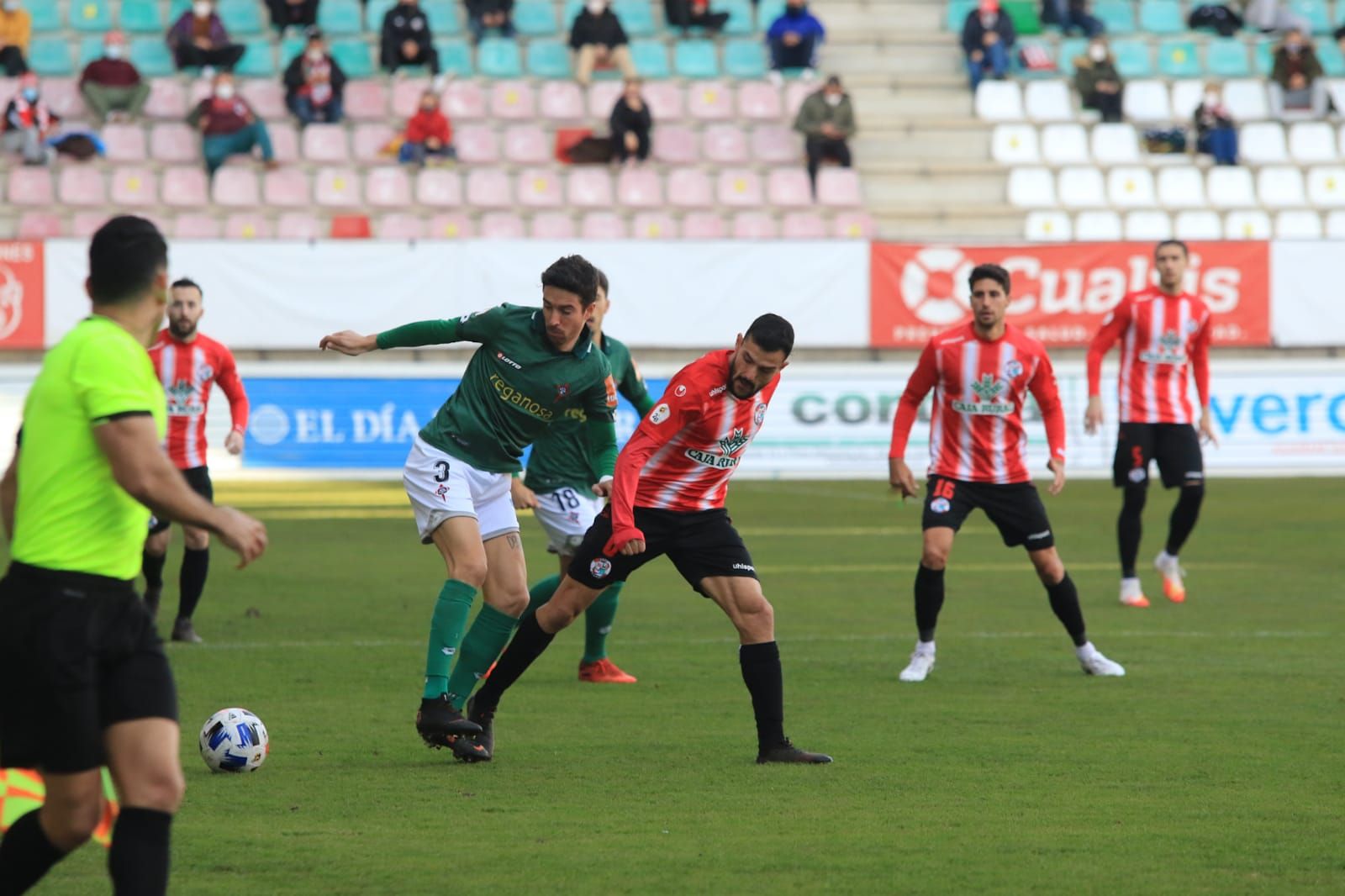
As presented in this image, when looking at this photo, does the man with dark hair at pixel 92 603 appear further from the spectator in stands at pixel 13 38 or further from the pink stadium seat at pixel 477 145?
the spectator in stands at pixel 13 38

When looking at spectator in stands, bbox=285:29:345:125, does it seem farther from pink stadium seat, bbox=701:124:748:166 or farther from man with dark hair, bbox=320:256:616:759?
man with dark hair, bbox=320:256:616:759

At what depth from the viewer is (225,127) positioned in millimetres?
26672

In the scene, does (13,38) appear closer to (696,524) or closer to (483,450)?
(483,450)

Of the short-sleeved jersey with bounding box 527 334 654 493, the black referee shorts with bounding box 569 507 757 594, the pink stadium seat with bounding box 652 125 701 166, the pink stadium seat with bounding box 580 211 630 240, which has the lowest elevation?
the black referee shorts with bounding box 569 507 757 594

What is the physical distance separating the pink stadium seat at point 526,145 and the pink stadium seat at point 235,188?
12.1 feet

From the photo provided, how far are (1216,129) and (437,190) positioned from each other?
462 inches

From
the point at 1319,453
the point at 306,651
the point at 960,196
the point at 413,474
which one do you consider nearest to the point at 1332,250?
the point at 1319,453

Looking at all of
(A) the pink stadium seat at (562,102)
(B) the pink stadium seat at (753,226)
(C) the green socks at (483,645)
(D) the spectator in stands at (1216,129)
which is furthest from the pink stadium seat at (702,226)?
(C) the green socks at (483,645)

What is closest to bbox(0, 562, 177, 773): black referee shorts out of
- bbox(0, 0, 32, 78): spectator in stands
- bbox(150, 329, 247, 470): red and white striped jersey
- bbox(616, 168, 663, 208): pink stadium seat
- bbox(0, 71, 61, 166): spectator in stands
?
bbox(150, 329, 247, 470): red and white striped jersey

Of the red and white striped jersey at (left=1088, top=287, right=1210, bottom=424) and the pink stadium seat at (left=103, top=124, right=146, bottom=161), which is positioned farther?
the pink stadium seat at (left=103, top=124, right=146, bottom=161)

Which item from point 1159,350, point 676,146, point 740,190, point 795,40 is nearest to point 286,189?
point 676,146

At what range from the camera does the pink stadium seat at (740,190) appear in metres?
27.5

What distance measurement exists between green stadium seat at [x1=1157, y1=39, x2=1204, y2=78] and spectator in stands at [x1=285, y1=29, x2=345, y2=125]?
13318mm

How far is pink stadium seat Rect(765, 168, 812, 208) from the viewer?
90.3 feet
